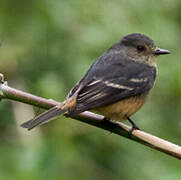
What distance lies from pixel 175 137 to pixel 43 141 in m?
1.53

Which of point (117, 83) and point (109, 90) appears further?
point (117, 83)

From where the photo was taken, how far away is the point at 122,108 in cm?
470

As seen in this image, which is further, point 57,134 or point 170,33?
point 170,33

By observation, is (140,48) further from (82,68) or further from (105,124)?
(105,124)

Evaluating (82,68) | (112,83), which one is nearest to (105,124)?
(112,83)

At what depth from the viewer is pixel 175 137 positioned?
5695mm

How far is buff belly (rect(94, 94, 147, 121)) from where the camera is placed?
15.1 ft

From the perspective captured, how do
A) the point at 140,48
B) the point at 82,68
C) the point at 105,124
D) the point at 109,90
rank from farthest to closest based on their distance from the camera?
the point at 82,68, the point at 140,48, the point at 109,90, the point at 105,124

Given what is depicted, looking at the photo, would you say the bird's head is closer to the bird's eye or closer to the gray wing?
the bird's eye

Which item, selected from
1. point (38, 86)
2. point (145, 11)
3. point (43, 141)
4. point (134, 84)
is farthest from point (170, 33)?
point (43, 141)

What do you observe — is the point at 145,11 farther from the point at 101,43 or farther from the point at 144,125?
the point at 144,125

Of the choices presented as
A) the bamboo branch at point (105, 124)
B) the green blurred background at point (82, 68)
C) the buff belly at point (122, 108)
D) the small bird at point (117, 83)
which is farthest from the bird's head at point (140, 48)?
the bamboo branch at point (105, 124)

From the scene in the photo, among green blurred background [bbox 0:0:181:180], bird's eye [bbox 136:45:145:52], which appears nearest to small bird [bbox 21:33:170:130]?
bird's eye [bbox 136:45:145:52]

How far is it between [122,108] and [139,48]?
2.91 feet
